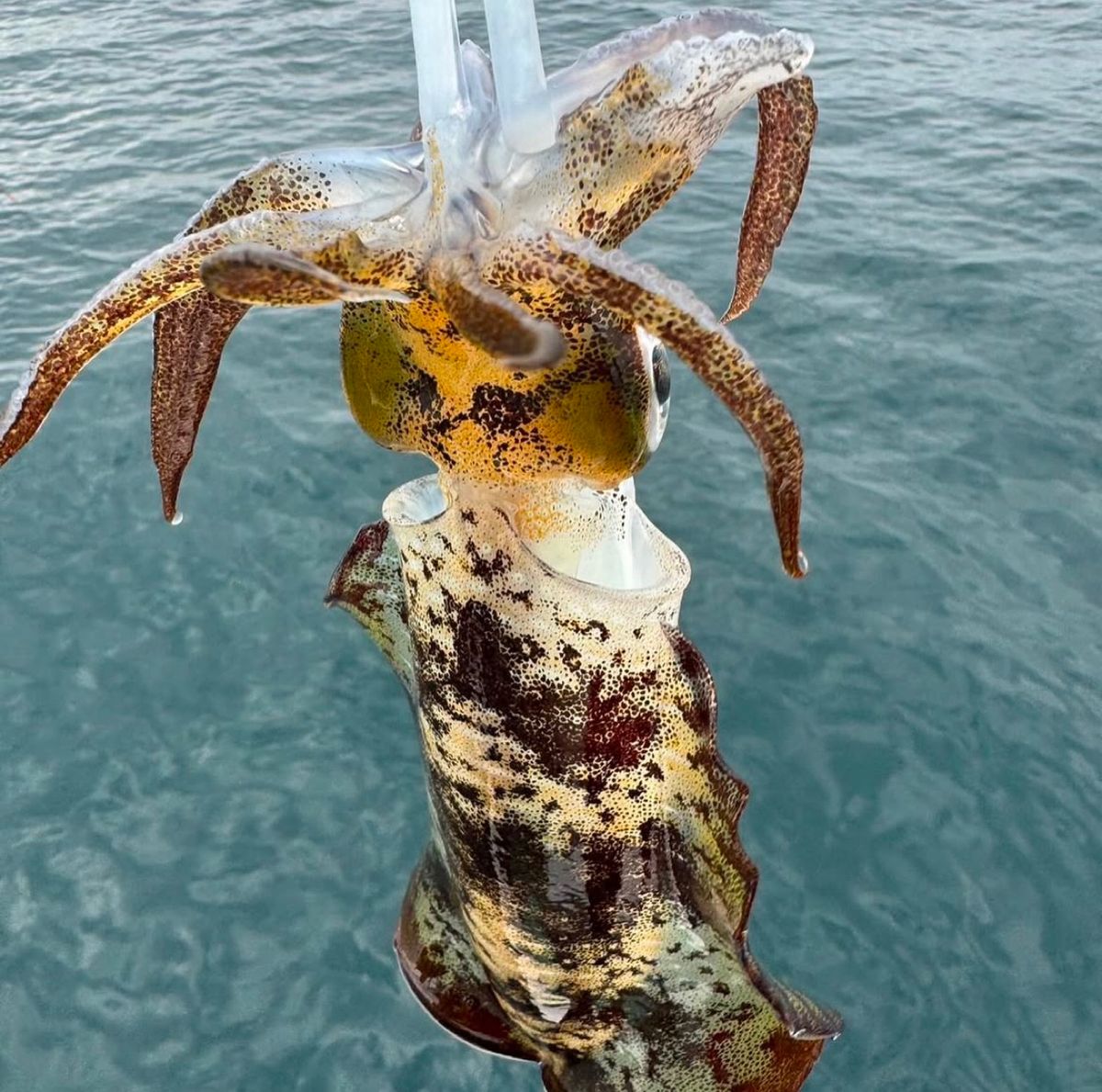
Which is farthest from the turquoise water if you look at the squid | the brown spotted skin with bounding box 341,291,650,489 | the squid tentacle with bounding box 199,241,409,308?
the squid tentacle with bounding box 199,241,409,308

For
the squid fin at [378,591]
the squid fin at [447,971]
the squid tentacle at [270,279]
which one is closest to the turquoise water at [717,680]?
the squid fin at [447,971]

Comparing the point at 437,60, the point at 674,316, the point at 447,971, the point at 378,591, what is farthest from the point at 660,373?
the point at 447,971

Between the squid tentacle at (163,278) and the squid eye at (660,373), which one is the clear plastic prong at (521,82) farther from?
the squid eye at (660,373)

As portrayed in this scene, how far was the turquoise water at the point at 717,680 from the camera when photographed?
4.88m

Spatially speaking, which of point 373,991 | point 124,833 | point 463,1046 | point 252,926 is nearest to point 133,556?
point 124,833

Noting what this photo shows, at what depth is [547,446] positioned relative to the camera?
1991mm

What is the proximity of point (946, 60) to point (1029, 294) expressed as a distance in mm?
5210

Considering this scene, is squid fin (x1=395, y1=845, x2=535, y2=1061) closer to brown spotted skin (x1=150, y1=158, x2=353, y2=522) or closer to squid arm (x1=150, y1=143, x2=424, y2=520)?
brown spotted skin (x1=150, y1=158, x2=353, y2=522)

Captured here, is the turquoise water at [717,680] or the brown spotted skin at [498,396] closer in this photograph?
the brown spotted skin at [498,396]

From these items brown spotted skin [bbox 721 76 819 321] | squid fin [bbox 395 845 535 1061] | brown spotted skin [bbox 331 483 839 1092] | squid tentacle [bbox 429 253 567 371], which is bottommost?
squid fin [bbox 395 845 535 1061]

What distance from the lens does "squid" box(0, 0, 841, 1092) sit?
5.53 feet

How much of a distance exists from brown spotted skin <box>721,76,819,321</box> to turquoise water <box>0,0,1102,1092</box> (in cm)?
349

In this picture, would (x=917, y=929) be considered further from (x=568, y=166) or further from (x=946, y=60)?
(x=946, y=60)

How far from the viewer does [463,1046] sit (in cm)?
477
